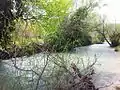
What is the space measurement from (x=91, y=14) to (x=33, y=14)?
61.8ft

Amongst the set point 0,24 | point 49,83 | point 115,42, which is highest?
point 0,24

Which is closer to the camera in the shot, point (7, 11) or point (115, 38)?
point (7, 11)

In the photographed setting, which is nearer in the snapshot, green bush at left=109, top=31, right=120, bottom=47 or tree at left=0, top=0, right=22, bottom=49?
tree at left=0, top=0, right=22, bottom=49

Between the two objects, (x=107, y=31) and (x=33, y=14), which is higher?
(x=33, y=14)

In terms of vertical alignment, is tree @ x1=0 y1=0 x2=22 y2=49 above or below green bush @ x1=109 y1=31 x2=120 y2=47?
above

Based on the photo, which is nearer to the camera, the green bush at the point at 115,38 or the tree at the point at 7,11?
the tree at the point at 7,11

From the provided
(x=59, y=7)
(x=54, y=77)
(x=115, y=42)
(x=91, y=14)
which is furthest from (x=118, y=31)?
(x=54, y=77)

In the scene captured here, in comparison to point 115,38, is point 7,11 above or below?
above

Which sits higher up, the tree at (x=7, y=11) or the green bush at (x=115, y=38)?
the tree at (x=7, y=11)

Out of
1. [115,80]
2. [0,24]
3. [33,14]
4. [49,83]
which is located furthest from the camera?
[33,14]

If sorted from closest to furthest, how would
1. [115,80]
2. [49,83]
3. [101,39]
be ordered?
[49,83], [115,80], [101,39]

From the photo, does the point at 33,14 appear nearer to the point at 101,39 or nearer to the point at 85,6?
the point at 85,6

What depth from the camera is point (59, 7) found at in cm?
2197

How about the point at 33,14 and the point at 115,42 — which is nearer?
the point at 33,14
